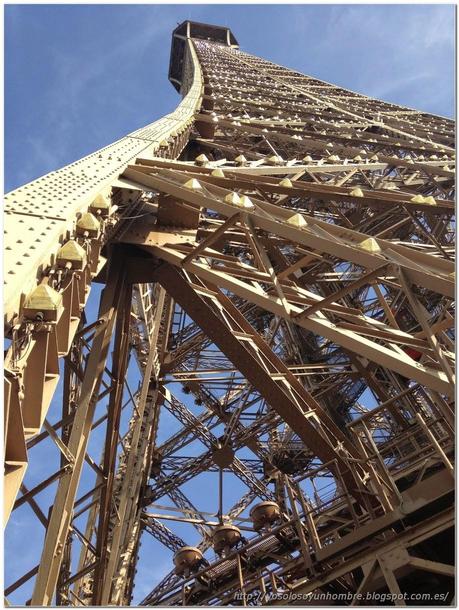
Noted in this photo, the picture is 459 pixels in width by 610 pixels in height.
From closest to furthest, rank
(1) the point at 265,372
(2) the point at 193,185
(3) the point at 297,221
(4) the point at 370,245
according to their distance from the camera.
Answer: (4) the point at 370,245 < (3) the point at 297,221 < (2) the point at 193,185 < (1) the point at 265,372

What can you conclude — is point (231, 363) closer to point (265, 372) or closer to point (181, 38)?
point (265, 372)

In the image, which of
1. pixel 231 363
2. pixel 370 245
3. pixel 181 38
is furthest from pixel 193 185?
pixel 181 38

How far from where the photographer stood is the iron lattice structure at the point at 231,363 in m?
4.90

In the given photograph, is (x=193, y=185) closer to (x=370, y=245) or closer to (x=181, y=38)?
(x=370, y=245)

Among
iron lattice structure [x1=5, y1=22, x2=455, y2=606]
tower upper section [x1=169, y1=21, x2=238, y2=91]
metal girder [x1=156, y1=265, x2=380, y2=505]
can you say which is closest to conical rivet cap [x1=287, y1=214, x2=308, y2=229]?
iron lattice structure [x1=5, y1=22, x2=455, y2=606]

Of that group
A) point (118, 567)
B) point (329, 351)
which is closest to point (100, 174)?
point (118, 567)

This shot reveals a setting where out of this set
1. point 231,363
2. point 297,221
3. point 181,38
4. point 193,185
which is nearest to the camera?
point 297,221

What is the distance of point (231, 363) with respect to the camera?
1055cm

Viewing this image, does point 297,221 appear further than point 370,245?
Yes

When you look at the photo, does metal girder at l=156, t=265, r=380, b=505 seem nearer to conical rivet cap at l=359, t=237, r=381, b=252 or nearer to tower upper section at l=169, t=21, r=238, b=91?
conical rivet cap at l=359, t=237, r=381, b=252

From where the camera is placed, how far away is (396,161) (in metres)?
16.4

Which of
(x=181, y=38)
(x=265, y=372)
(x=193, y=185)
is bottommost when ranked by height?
(x=265, y=372)

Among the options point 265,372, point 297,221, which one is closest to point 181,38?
point 265,372

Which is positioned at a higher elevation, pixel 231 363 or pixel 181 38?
pixel 181 38
